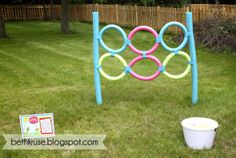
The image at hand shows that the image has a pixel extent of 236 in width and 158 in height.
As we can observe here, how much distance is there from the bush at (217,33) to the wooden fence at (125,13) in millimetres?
797

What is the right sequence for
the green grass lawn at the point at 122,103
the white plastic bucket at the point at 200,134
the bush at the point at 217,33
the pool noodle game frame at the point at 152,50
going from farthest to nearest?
the bush at the point at 217,33, the pool noodle game frame at the point at 152,50, the green grass lawn at the point at 122,103, the white plastic bucket at the point at 200,134

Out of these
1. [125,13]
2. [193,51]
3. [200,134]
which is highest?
[125,13]

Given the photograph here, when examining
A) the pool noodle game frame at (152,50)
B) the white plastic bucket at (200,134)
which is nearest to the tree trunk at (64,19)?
the pool noodle game frame at (152,50)

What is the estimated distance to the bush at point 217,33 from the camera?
422 inches

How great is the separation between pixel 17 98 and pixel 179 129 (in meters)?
3.00

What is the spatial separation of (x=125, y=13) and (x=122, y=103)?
14.1m

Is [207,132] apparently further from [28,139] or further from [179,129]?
[28,139]

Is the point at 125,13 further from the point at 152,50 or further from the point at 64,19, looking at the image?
the point at 152,50

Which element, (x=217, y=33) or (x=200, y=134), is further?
(x=217, y=33)

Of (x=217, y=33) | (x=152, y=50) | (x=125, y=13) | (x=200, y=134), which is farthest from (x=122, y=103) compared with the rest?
(x=125, y=13)

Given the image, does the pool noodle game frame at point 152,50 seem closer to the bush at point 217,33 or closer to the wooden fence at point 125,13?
the bush at point 217,33

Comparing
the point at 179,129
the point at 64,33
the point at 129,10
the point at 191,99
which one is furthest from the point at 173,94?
the point at 129,10

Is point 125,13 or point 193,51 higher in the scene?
point 125,13

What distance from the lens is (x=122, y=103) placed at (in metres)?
5.77
